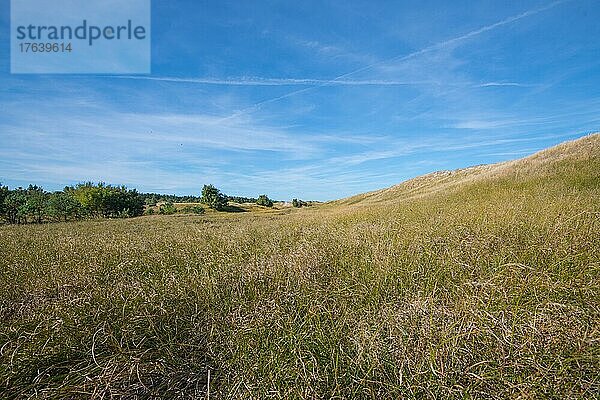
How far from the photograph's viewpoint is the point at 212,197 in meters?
89.5

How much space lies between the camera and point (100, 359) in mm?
2258

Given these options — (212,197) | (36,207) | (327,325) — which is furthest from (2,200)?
(327,325)

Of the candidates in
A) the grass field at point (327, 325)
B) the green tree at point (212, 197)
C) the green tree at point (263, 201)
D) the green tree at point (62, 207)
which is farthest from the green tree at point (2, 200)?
the green tree at point (263, 201)

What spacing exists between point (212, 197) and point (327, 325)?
9118cm

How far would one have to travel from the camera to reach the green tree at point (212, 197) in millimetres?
86250

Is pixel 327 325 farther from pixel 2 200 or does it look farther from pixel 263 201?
pixel 263 201

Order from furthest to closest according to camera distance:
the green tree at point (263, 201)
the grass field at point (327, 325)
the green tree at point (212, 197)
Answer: the green tree at point (263, 201)
the green tree at point (212, 197)
the grass field at point (327, 325)

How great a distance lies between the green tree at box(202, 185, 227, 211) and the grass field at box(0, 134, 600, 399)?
83353 mm

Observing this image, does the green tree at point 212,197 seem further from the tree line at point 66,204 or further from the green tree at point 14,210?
the green tree at point 14,210

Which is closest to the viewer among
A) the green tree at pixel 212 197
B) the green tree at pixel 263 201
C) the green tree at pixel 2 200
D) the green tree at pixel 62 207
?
the green tree at pixel 2 200

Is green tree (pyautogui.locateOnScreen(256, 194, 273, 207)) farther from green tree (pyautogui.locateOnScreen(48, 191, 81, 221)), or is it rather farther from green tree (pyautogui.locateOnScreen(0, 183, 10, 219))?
green tree (pyautogui.locateOnScreen(0, 183, 10, 219))

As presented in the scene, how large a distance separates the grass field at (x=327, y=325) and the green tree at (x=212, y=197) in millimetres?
83353

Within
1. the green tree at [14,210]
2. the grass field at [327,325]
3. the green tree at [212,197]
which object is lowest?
the grass field at [327,325]

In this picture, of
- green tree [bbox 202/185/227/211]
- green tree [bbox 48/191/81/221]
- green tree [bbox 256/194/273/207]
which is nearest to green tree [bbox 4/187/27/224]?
green tree [bbox 48/191/81/221]
